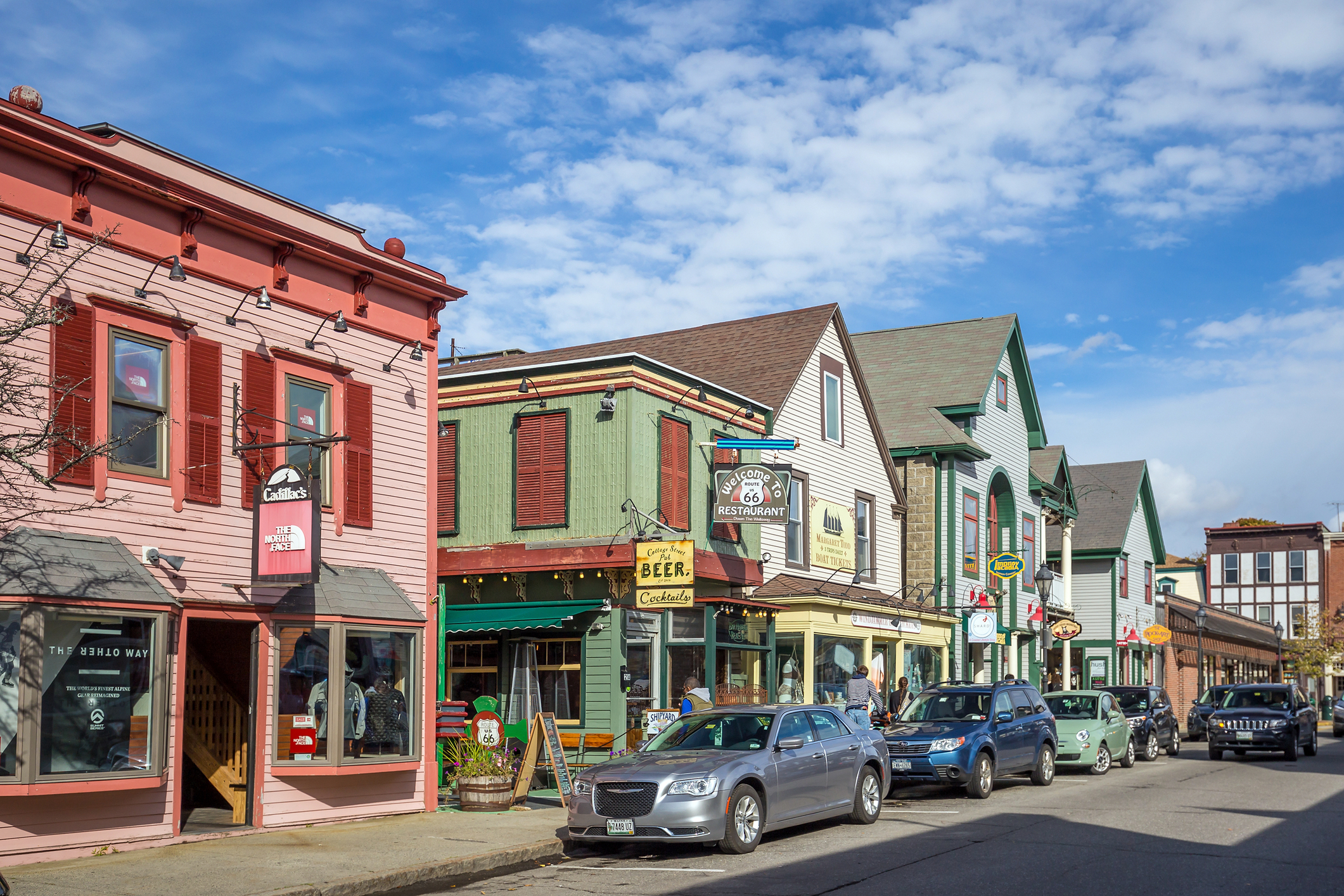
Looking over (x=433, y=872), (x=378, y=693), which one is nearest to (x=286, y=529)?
(x=378, y=693)

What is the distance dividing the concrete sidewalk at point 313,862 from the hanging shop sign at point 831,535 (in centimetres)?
1230

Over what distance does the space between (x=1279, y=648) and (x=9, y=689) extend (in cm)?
6296

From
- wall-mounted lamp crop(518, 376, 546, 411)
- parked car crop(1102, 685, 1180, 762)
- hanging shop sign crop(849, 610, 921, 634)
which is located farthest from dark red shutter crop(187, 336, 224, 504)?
parked car crop(1102, 685, 1180, 762)

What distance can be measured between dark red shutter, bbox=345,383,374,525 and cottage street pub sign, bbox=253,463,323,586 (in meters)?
1.62

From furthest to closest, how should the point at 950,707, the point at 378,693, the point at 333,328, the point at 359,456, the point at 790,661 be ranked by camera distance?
the point at 790,661
the point at 950,707
the point at 359,456
the point at 333,328
the point at 378,693

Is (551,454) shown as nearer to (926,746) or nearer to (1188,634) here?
(926,746)

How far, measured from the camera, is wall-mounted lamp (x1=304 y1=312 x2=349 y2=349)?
15.3m

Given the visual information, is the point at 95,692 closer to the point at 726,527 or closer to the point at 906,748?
the point at 906,748

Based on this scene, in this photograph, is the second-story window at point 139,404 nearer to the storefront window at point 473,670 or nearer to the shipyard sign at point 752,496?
the storefront window at point 473,670

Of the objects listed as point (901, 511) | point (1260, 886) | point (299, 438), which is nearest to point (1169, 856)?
point (1260, 886)

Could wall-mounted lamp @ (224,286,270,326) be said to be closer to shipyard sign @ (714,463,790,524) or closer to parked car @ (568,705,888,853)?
parked car @ (568,705,888,853)

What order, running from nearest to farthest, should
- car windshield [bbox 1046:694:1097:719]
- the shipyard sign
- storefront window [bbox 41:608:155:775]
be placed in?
storefront window [bbox 41:608:155:775]
the shipyard sign
car windshield [bbox 1046:694:1097:719]

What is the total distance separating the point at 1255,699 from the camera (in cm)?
2891

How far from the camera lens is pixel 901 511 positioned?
101 feet
